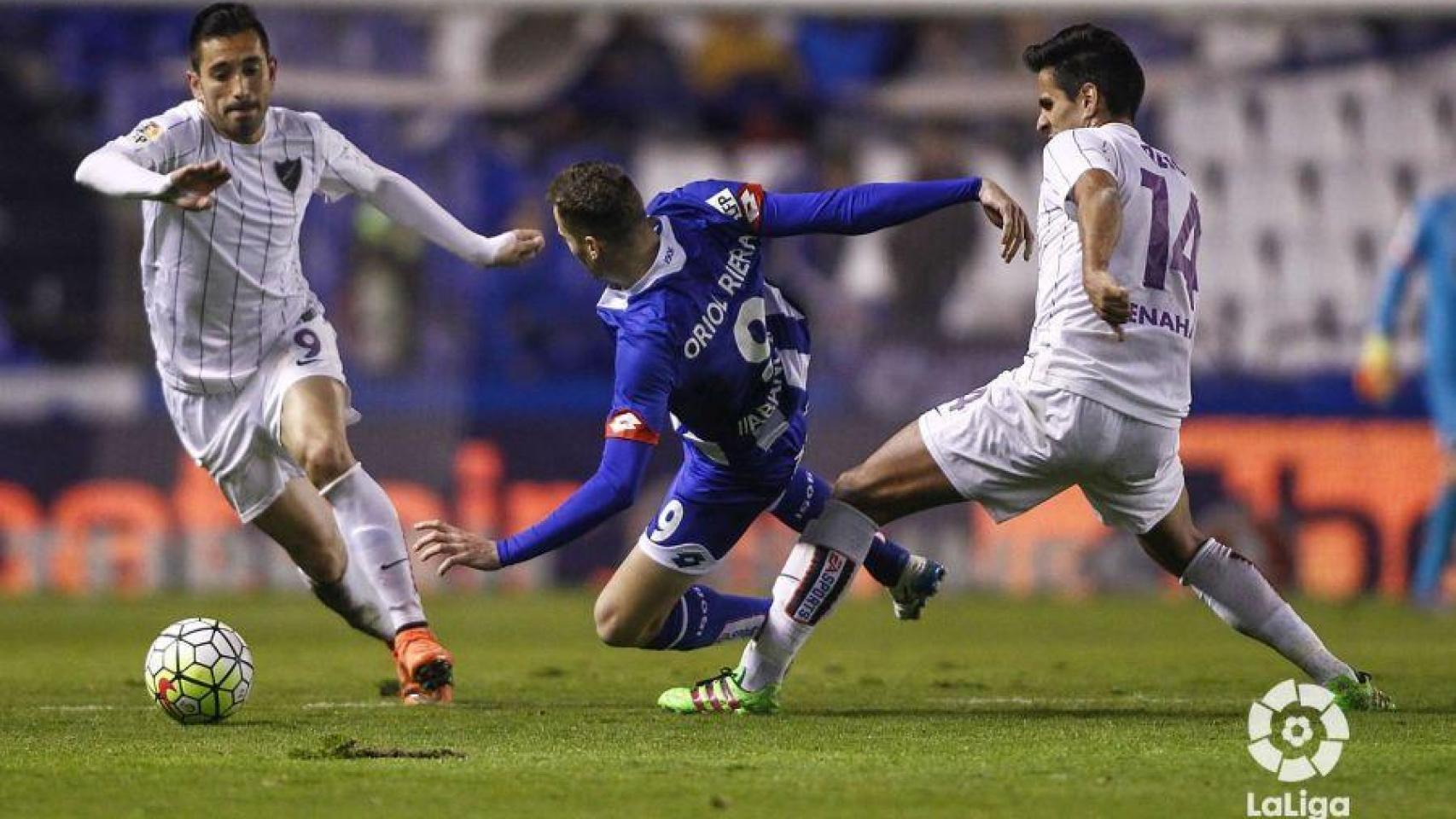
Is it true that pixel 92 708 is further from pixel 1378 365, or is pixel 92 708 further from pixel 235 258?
pixel 1378 365

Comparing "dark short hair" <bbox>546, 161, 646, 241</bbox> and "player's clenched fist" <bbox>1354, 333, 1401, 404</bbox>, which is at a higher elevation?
"player's clenched fist" <bbox>1354, 333, 1401, 404</bbox>

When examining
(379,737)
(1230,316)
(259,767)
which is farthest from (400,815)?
(1230,316)

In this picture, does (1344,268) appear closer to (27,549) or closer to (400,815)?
(27,549)

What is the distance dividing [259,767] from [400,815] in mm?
976

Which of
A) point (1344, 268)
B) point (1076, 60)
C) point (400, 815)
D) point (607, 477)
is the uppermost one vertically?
point (1344, 268)

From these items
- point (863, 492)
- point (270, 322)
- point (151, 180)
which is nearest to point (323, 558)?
point (270, 322)

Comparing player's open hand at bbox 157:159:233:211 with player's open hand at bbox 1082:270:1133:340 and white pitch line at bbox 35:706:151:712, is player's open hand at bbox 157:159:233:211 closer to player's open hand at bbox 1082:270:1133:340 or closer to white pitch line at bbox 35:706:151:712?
white pitch line at bbox 35:706:151:712

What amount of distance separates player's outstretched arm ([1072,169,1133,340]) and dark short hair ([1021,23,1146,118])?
0.45 metres

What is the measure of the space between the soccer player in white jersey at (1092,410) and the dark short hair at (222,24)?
2656 mm

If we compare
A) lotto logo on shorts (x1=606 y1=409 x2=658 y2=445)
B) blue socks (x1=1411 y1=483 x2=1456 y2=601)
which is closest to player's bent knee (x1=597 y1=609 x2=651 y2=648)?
lotto logo on shorts (x1=606 y1=409 x2=658 y2=445)

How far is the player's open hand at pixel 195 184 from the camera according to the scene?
6578 millimetres

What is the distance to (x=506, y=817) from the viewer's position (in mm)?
4777

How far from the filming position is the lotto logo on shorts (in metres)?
6.42

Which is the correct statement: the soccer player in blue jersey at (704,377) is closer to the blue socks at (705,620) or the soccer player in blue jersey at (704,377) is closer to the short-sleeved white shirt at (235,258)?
the blue socks at (705,620)
